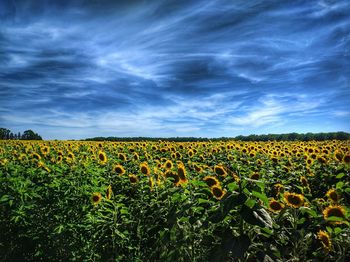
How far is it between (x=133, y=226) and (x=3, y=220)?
306 centimetres

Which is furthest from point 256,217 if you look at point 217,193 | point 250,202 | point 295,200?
point 295,200

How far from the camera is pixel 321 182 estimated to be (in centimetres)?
771

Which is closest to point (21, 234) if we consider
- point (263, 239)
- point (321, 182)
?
point (263, 239)

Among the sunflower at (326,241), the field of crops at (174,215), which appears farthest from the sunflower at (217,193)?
the sunflower at (326,241)

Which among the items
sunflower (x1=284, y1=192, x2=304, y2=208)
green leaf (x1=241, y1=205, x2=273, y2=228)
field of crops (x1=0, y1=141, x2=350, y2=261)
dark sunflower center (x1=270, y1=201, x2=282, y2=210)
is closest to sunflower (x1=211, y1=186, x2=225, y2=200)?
field of crops (x1=0, y1=141, x2=350, y2=261)

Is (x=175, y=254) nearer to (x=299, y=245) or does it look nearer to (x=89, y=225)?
(x=299, y=245)

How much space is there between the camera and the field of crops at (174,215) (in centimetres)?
335

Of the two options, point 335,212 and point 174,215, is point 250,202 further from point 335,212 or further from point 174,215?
point 335,212

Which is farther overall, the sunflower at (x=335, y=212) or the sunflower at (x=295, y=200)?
the sunflower at (x=295, y=200)

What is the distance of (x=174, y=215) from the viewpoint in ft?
12.9

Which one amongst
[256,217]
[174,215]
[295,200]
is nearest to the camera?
[256,217]

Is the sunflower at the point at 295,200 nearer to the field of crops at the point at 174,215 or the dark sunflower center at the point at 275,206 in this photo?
the field of crops at the point at 174,215

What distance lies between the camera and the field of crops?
335 centimetres

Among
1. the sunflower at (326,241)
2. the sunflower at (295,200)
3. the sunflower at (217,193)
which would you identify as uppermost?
the sunflower at (217,193)
